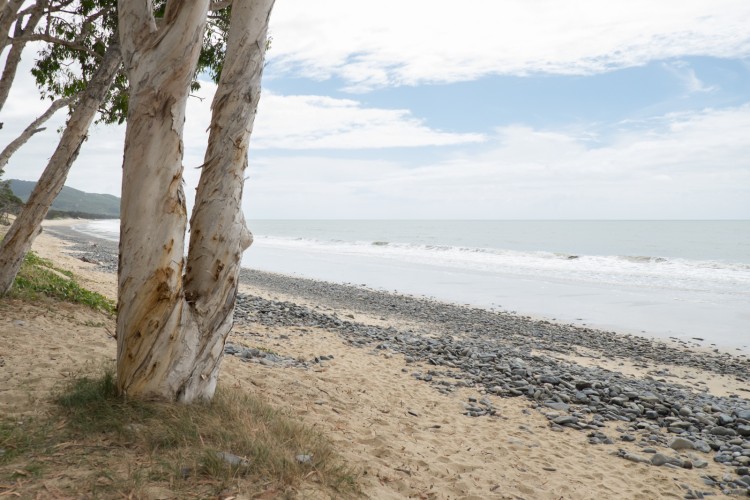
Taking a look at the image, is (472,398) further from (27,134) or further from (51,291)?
(27,134)

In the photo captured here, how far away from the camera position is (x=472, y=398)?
774cm

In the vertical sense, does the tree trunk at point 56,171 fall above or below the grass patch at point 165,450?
above

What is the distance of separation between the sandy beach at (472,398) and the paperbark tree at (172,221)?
1.24m

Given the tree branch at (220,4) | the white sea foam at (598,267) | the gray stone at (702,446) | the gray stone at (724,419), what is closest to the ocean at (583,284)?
the white sea foam at (598,267)

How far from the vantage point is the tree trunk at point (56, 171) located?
7812mm

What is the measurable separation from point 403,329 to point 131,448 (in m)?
9.90

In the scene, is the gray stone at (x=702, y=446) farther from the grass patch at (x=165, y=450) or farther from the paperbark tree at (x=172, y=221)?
the paperbark tree at (x=172, y=221)

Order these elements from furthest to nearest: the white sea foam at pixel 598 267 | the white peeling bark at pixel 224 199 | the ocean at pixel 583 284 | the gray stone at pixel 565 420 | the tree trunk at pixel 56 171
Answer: the white sea foam at pixel 598 267 → the ocean at pixel 583 284 → the tree trunk at pixel 56 171 → the gray stone at pixel 565 420 → the white peeling bark at pixel 224 199

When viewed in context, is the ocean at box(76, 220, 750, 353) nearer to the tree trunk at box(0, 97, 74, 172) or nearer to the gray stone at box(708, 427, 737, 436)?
the gray stone at box(708, 427, 737, 436)

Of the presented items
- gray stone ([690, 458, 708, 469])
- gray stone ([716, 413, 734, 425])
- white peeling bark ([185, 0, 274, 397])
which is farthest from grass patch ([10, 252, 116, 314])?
gray stone ([716, 413, 734, 425])

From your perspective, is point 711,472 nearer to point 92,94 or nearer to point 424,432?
point 424,432

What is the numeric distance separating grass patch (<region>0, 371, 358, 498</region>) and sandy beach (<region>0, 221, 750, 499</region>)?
44cm

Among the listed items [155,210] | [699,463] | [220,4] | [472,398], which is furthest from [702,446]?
[220,4]

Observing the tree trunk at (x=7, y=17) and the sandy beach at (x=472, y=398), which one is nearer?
the sandy beach at (x=472, y=398)
